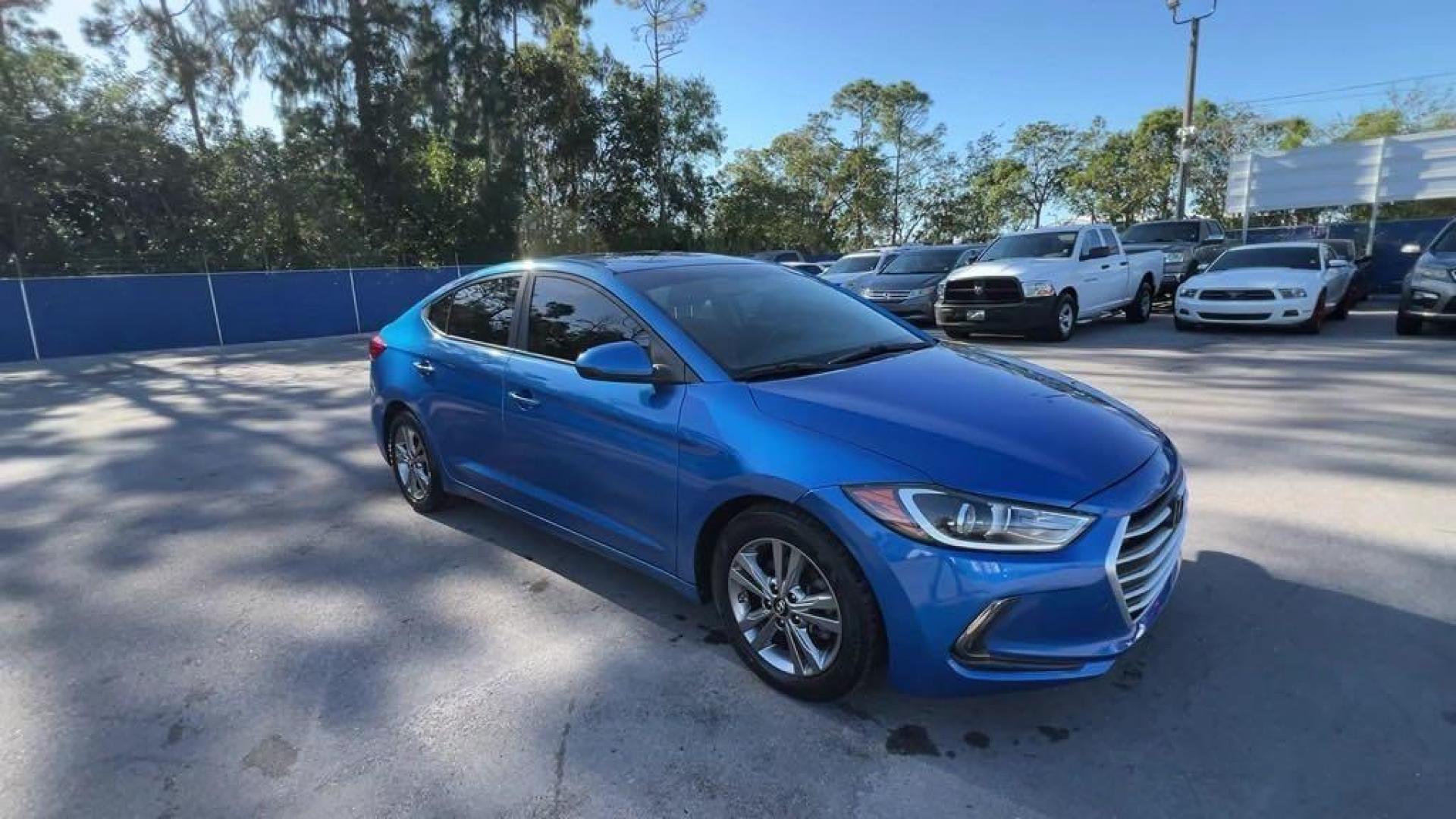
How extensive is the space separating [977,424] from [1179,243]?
18263 millimetres

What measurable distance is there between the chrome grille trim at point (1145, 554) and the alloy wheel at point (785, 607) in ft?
2.91

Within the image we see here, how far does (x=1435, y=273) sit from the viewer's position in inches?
396

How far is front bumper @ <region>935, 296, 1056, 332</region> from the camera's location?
37.6ft

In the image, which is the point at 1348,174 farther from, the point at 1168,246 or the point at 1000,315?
the point at 1000,315

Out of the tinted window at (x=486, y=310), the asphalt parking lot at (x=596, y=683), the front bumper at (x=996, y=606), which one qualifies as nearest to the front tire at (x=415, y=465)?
the asphalt parking lot at (x=596, y=683)

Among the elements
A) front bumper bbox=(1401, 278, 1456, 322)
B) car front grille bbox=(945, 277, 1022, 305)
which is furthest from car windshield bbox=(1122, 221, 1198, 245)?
car front grille bbox=(945, 277, 1022, 305)

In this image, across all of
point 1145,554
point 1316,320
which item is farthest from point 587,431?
point 1316,320

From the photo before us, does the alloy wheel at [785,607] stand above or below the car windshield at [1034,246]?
below

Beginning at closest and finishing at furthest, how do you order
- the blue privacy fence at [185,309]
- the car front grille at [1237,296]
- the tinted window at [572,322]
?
the tinted window at [572,322]
the car front grille at [1237,296]
the blue privacy fence at [185,309]

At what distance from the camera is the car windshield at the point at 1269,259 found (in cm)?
1201

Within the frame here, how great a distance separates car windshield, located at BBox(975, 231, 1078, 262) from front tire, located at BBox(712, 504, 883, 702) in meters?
10.9

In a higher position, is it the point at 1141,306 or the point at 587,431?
the point at 587,431

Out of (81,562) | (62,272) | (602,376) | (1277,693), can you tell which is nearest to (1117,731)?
(1277,693)

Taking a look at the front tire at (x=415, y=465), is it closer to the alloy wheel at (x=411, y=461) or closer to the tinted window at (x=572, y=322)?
the alloy wheel at (x=411, y=461)
